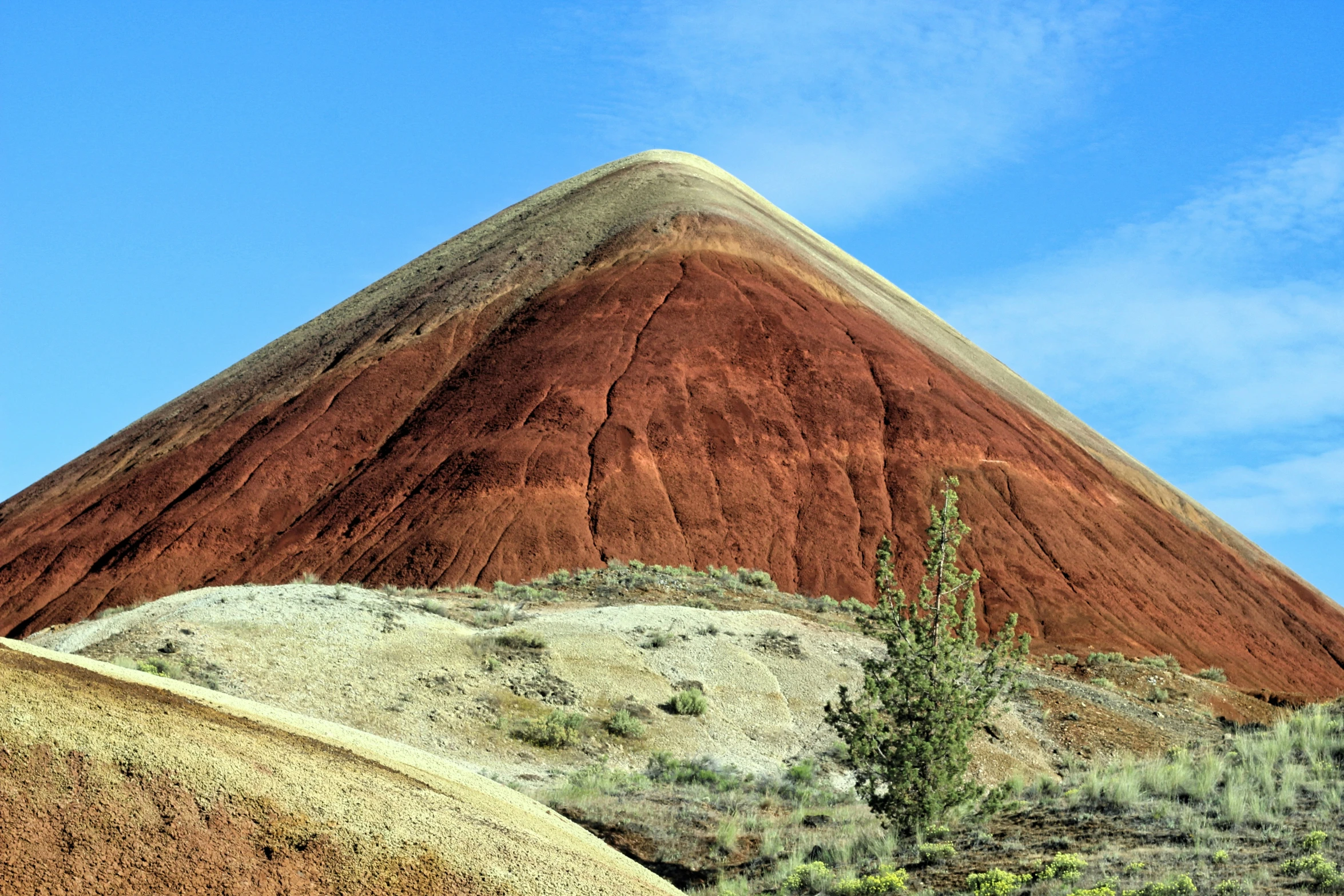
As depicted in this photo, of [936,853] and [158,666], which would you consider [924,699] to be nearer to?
[936,853]

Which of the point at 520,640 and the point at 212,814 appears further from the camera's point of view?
the point at 520,640

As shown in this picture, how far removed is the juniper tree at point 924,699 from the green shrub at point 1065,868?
2990 mm

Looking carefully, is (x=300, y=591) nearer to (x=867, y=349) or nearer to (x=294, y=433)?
(x=294, y=433)


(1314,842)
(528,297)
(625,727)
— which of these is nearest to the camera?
(1314,842)

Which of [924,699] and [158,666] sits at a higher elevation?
[158,666]

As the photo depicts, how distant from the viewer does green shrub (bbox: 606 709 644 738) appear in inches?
874

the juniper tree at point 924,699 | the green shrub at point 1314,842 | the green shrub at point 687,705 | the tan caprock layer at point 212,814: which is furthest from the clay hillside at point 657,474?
the green shrub at point 1314,842

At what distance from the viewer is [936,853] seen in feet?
42.1

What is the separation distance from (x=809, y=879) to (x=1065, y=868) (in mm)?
2612

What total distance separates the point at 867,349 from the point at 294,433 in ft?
70.6

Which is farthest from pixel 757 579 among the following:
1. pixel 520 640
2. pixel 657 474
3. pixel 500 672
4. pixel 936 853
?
pixel 936 853

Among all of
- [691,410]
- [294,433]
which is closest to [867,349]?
[691,410]

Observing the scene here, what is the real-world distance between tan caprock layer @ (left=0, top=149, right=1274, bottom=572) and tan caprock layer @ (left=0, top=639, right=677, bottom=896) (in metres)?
42.1

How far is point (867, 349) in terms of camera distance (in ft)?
161
